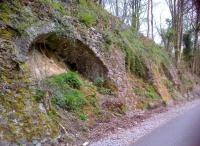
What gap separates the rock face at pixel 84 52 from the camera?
450 inches

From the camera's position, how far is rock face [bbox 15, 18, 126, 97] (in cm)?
1144

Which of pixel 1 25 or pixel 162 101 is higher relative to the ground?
pixel 1 25

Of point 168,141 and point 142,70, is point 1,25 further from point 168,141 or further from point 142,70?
point 142,70

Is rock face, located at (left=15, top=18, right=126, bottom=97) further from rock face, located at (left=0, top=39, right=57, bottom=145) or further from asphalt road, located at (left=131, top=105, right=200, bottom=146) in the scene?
asphalt road, located at (left=131, top=105, right=200, bottom=146)

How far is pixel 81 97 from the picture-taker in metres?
10.5

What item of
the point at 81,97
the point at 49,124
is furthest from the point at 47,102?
the point at 81,97

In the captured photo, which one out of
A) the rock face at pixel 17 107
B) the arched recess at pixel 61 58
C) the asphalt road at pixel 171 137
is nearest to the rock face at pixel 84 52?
→ the arched recess at pixel 61 58

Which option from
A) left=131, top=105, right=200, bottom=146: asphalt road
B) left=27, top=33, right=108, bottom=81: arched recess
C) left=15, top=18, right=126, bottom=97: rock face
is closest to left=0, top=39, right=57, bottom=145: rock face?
left=27, top=33, right=108, bottom=81: arched recess

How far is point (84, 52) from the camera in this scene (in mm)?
12914

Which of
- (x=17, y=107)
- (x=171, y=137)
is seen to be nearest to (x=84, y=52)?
(x=171, y=137)

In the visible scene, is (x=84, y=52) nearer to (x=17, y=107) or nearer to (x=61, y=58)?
(x=61, y=58)

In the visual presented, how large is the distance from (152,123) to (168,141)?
11.7 ft

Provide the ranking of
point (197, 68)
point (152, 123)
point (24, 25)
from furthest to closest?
point (197, 68), point (152, 123), point (24, 25)

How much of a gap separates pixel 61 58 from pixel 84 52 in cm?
101
